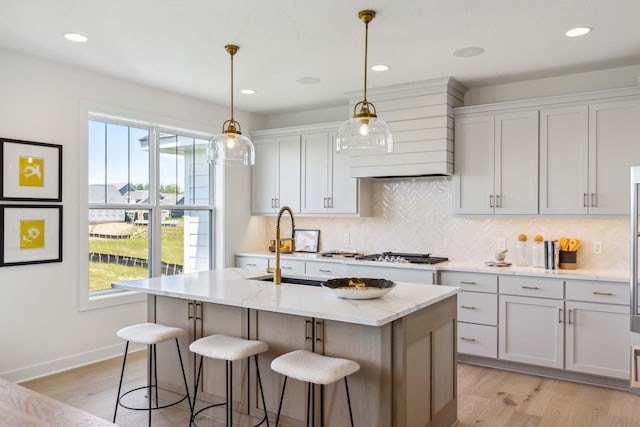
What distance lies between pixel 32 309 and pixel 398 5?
3.62m

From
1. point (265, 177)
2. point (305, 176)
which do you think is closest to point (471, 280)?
point (305, 176)

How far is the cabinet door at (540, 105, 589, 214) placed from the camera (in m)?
4.00

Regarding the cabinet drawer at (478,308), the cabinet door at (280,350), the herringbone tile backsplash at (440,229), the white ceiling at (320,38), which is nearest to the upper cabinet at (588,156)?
the herringbone tile backsplash at (440,229)

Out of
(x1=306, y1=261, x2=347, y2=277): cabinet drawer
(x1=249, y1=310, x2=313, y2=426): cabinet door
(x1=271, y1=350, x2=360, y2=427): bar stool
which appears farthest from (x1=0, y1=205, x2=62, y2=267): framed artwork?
(x1=271, y1=350, x2=360, y2=427): bar stool

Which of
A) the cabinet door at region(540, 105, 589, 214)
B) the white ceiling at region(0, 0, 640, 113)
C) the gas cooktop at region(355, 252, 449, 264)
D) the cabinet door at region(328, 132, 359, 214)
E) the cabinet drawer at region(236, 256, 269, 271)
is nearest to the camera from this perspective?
the white ceiling at region(0, 0, 640, 113)

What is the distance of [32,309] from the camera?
386cm

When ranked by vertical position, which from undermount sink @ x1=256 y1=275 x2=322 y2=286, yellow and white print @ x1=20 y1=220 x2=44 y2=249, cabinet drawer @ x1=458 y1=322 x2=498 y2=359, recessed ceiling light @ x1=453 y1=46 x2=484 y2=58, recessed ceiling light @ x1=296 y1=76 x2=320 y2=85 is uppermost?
recessed ceiling light @ x1=296 y1=76 x2=320 y2=85

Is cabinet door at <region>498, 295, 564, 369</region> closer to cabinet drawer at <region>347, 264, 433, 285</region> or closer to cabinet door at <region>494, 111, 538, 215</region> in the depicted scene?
cabinet drawer at <region>347, 264, 433, 285</region>

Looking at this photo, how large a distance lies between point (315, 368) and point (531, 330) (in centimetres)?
247

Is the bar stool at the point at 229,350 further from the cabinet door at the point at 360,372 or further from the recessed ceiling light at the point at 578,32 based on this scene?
the recessed ceiling light at the point at 578,32

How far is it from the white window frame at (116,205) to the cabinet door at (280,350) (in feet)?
6.86

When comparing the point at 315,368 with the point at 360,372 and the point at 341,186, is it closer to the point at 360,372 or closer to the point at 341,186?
the point at 360,372

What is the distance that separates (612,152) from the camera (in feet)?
12.8

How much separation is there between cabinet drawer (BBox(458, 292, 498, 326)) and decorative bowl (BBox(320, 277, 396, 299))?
1.72 meters
